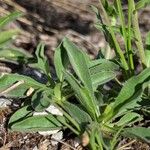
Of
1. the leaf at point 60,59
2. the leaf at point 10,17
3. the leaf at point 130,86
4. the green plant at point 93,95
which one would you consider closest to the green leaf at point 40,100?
the green plant at point 93,95

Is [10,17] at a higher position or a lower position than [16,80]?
higher

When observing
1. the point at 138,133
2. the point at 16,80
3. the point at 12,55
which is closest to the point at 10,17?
the point at 12,55

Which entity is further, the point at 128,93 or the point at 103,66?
the point at 103,66

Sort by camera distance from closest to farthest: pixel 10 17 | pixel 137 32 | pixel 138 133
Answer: pixel 138 133
pixel 137 32
pixel 10 17

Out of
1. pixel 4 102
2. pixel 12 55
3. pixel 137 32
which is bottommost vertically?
pixel 4 102

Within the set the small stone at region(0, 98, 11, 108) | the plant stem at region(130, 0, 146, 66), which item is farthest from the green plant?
the small stone at region(0, 98, 11, 108)

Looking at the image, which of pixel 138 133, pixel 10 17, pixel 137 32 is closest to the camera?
pixel 138 133

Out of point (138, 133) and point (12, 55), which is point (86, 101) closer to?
point (138, 133)
